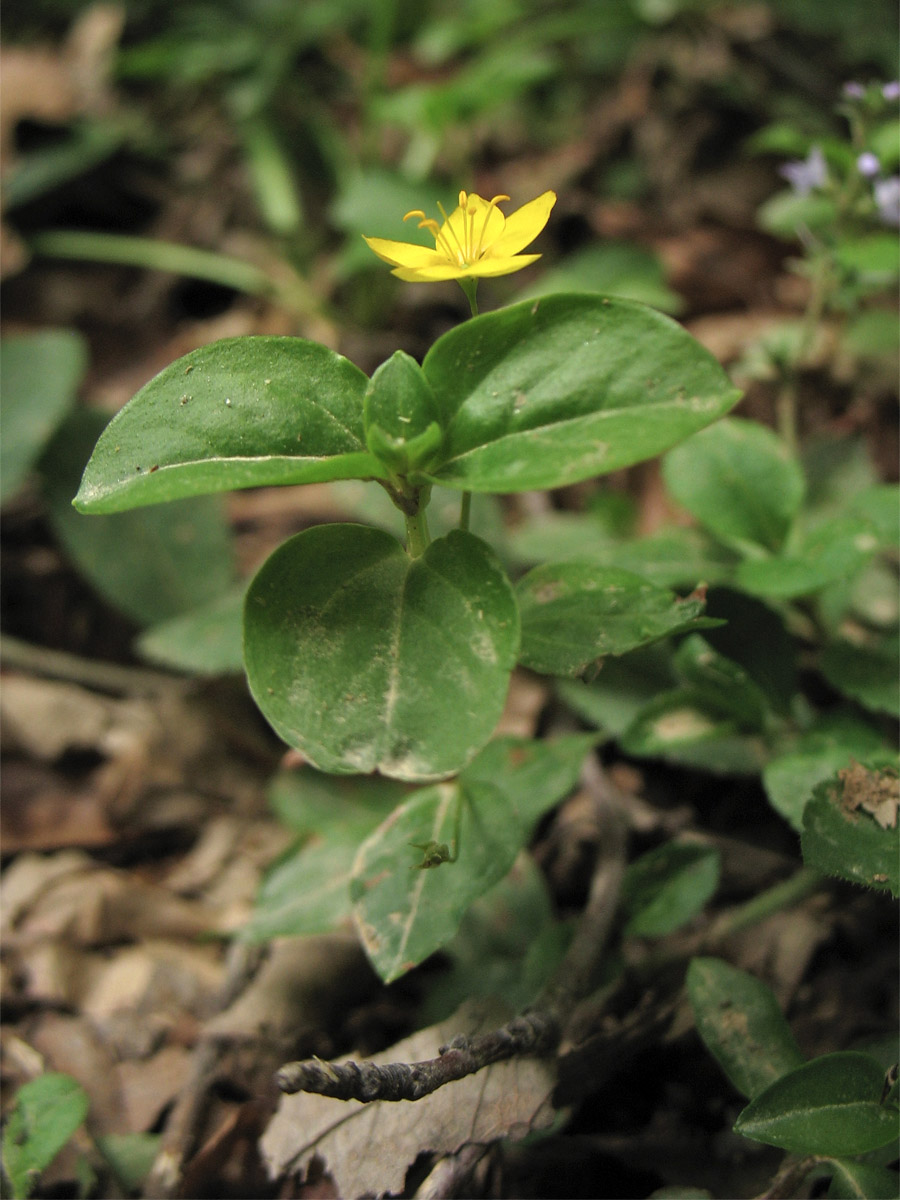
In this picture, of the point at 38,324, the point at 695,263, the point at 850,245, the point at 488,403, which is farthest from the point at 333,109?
the point at 488,403

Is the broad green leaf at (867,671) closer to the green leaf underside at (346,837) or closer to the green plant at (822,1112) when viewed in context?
the green leaf underside at (346,837)

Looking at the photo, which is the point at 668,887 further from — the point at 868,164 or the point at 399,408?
the point at 868,164

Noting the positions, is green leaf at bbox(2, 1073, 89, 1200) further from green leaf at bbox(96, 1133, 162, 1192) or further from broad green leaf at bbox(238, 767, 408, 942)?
broad green leaf at bbox(238, 767, 408, 942)

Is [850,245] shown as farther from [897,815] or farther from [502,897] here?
[502,897]

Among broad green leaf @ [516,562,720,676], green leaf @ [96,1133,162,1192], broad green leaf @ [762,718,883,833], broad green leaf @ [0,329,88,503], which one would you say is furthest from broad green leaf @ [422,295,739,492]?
broad green leaf @ [0,329,88,503]

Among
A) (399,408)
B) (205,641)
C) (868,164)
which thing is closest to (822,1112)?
(399,408)

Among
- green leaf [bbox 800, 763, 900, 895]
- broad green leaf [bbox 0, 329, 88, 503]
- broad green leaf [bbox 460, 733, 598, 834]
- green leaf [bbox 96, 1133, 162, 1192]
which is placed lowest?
green leaf [bbox 96, 1133, 162, 1192]

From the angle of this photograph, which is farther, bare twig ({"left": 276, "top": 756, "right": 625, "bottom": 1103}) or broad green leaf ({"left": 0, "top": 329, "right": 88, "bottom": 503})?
broad green leaf ({"left": 0, "top": 329, "right": 88, "bottom": 503})
